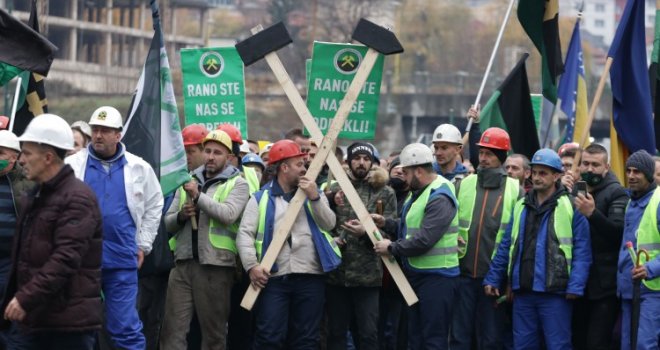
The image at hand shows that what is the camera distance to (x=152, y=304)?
13000 mm

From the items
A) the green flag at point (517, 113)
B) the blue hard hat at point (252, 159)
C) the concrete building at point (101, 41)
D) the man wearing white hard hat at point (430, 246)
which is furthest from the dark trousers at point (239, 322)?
the concrete building at point (101, 41)

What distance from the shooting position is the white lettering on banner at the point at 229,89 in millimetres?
15000

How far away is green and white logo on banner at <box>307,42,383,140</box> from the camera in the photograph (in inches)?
517

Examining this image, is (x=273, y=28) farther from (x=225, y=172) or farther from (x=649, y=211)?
(x=649, y=211)

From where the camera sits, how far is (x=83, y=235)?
906cm

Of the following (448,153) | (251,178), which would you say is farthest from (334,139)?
(251,178)

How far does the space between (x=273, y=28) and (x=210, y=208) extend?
157 cm

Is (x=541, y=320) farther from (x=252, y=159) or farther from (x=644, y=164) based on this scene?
(x=252, y=159)

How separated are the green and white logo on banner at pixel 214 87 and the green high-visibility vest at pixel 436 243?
2723 millimetres

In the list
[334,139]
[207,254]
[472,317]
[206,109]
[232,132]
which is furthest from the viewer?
[206,109]

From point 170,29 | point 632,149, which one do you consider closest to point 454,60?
point 170,29

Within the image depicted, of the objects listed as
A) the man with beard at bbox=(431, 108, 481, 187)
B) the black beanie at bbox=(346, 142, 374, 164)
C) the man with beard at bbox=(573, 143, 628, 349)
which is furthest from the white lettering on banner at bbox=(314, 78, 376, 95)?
the man with beard at bbox=(573, 143, 628, 349)

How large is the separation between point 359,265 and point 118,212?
248 centimetres

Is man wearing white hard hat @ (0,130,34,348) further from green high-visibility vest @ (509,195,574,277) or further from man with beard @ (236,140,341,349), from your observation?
green high-visibility vest @ (509,195,574,277)
